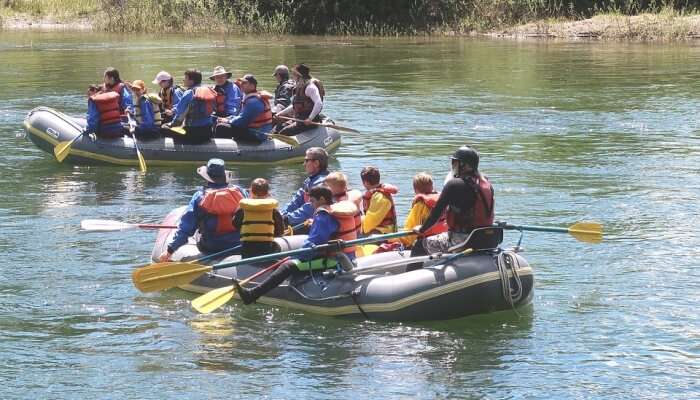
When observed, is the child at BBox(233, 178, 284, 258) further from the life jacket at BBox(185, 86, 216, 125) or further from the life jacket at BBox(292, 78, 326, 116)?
the life jacket at BBox(292, 78, 326, 116)

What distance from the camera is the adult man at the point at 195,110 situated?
46.6ft

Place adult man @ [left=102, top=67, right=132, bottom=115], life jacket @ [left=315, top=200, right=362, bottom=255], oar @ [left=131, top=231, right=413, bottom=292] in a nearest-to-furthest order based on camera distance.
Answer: life jacket @ [left=315, top=200, right=362, bottom=255] → oar @ [left=131, top=231, right=413, bottom=292] → adult man @ [left=102, top=67, right=132, bottom=115]

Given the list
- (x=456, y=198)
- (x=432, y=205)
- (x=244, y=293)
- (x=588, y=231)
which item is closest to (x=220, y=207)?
(x=244, y=293)

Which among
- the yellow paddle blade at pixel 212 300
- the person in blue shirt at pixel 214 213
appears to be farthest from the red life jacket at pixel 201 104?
the yellow paddle blade at pixel 212 300

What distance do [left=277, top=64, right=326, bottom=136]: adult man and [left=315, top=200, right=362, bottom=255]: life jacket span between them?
6.26 m

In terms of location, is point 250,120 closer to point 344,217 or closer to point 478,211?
point 344,217

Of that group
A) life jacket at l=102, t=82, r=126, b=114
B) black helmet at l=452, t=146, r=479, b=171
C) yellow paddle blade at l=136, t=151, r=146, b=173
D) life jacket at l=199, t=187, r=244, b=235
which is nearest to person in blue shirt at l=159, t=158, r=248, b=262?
life jacket at l=199, t=187, r=244, b=235

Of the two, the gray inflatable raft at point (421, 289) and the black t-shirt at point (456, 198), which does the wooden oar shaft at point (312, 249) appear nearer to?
the gray inflatable raft at point (421, 289)

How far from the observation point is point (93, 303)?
9.20 meters

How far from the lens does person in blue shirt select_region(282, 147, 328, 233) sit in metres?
9.56

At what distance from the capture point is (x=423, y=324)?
8.45 m

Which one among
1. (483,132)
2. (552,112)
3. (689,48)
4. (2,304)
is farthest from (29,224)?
(689,48)

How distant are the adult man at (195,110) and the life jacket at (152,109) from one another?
0.50 feet

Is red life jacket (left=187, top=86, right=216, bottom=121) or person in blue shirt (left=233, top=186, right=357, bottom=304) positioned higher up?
red life jacket (left=187, top=86, right=216, bottom=121)
